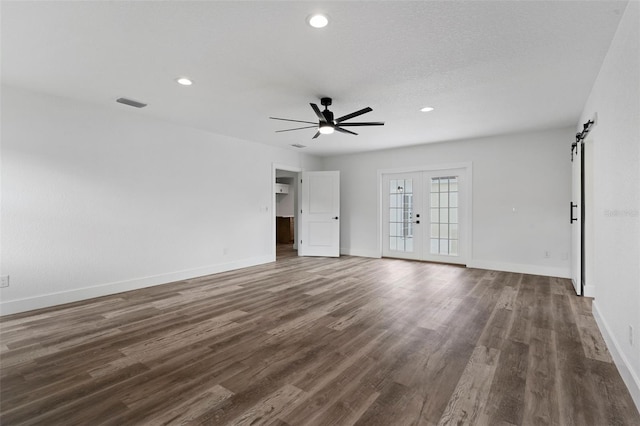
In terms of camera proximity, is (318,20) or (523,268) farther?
(523,268)

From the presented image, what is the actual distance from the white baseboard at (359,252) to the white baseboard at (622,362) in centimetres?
464

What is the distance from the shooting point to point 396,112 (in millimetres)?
4430

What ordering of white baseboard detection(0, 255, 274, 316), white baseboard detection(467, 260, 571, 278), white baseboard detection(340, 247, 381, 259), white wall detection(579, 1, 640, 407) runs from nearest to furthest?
white wall detection(579, 1, 640, 407), white baseboard detection(0, 255, 274, 316), white baseboard detection(467, 260, 571, 278), white baseboard detection(340, 247, 381, 259)

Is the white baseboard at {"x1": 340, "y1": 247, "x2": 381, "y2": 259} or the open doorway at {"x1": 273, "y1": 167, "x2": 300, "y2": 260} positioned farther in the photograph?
the open doorway at {"x1": 273, "y1": 167, "x2": 300, "y2": 260}

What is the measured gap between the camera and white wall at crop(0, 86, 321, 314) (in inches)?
142

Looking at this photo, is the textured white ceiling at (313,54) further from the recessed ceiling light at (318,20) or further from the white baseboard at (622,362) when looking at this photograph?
the white baseboard at (622,362)

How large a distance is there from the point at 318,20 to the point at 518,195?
5.09 metres

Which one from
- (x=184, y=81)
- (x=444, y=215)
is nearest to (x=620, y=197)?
(x=184, y=81)

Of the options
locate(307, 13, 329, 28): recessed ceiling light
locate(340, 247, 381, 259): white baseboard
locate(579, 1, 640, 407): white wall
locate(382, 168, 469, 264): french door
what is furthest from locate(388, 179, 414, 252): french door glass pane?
locate(307, 13, 329, 28): recessed ceiling light

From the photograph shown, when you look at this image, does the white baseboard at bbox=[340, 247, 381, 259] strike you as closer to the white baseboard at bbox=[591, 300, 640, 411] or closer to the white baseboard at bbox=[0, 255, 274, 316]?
the white baseboard at bbox=[0, 255, 274, 316]

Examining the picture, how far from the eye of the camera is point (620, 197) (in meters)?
2.28

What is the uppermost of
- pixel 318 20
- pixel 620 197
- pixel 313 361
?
pixel 318 20

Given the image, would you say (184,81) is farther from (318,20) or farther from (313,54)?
(318,20)

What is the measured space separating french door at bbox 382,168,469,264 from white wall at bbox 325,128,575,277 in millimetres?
270
